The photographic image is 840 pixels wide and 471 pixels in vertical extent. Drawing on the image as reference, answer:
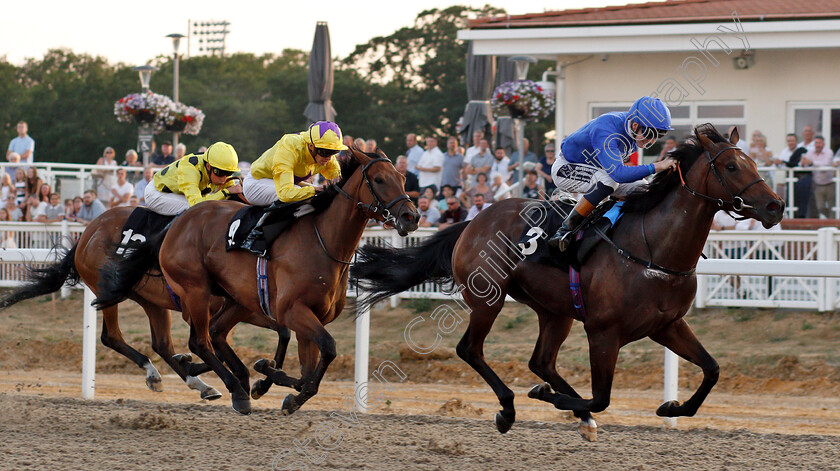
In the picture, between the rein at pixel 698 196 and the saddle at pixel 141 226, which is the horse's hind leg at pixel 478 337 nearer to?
the rein at pixel 698 196

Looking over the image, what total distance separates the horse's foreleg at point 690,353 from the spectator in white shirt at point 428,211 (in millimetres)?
5591

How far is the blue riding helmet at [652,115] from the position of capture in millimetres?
5027

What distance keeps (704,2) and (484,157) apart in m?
4.02

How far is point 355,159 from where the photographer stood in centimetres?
573

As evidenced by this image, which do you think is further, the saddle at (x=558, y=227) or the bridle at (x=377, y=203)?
the bridle at (x=377, y=203)

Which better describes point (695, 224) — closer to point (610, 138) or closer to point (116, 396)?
point (610, 138)

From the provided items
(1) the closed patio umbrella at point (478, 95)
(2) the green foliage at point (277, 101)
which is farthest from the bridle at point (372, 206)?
(2) the green foliage at point (277, 101)

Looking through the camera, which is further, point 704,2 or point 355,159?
point 704,2

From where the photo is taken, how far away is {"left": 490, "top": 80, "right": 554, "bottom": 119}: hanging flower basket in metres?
11.5

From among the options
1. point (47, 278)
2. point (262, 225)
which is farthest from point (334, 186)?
point (47, 278)

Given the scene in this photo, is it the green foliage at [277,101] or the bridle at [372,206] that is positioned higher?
the green foliage at [277,101]

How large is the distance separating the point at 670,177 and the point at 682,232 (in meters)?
0.32

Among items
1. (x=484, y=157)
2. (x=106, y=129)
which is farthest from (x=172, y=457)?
(x=106, y=129)

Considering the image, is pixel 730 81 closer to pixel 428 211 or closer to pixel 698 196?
pixel 428 211
